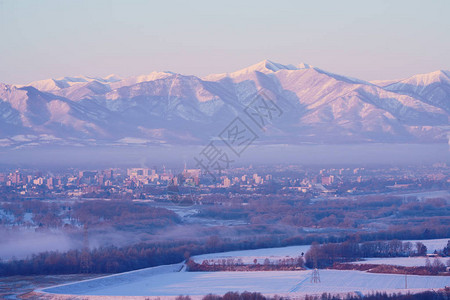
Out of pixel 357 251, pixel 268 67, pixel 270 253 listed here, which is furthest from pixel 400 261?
pixel 268 67

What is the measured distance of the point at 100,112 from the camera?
88.9m

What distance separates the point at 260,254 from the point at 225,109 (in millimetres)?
61177

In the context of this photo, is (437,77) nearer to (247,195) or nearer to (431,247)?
(247,195)

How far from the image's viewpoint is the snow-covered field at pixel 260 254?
26.8m

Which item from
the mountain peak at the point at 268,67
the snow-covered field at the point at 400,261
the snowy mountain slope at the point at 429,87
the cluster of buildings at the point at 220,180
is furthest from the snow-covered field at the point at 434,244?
the mountain peak at the point at 268,67

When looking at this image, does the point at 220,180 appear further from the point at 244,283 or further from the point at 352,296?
the point at 352,296

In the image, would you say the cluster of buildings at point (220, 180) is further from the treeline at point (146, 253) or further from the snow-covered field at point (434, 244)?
the snow-covered field at point (434, 244)

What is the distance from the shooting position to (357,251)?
90.2 feet

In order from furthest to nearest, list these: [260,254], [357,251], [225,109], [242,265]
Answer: [225,109] < [260,254] < [357,251] < [242,265]

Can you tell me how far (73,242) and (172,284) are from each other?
291 inches

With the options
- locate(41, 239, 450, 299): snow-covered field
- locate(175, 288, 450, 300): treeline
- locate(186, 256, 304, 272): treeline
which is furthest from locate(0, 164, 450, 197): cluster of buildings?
locate(175, 288, 450, 300): treeline

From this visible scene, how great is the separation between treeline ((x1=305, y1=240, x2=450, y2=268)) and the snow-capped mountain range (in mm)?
48415

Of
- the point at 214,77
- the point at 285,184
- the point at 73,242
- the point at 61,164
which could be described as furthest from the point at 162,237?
the point at 214,77

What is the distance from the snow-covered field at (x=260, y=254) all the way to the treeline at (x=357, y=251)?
530 millimetres
